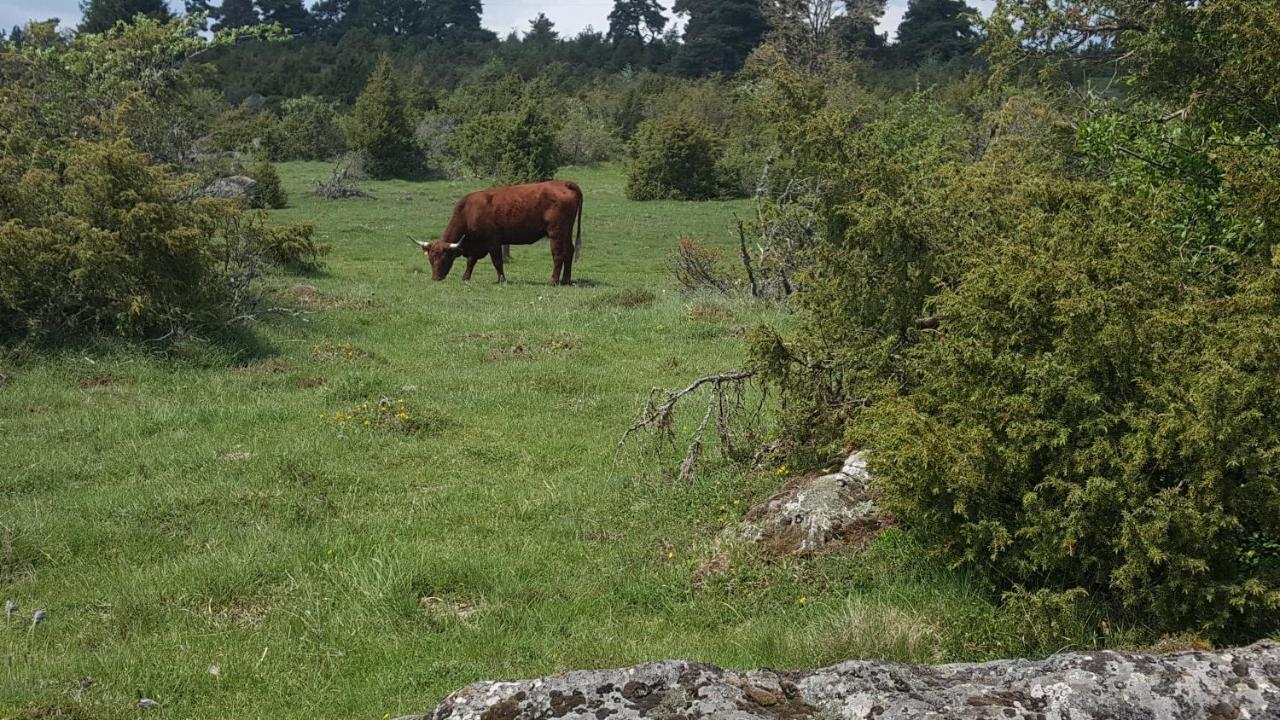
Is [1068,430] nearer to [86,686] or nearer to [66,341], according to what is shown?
[86,686]

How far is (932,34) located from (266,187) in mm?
74260

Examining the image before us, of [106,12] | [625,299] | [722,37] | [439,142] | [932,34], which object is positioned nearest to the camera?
[625,299]

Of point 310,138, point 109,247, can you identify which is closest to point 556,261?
point 109,247

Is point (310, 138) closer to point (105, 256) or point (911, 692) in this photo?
point (105, 256)

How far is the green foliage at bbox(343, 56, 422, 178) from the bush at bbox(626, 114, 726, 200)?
11.3m

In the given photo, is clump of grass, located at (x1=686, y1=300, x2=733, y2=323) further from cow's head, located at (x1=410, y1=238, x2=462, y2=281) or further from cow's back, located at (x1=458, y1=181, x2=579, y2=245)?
cow's head, located at (x1=410, y1=238, x2=462, y2=281)

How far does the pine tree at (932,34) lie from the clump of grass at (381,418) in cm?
8548

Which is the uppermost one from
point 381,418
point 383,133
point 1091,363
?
point 383,133

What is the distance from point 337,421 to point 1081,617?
23.2 feet

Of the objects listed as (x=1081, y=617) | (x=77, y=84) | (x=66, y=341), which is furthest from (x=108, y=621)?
(x=77, y=84)

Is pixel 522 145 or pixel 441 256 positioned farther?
pixel 522 145

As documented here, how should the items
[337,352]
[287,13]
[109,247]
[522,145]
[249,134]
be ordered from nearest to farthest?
[109,247], [337,352], [522,145], [249,134], [287,13]

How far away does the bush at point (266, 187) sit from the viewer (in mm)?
32344

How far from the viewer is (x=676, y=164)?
139ft
